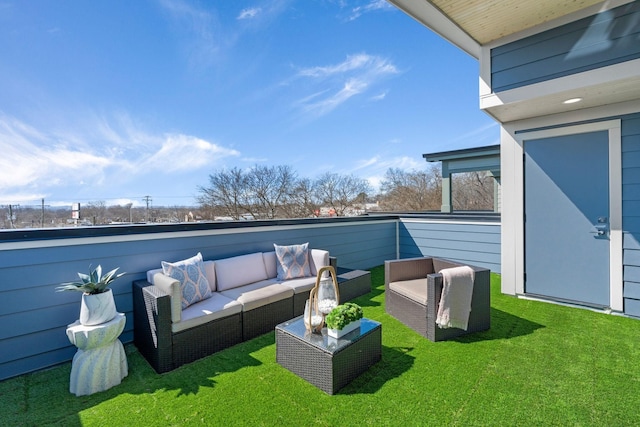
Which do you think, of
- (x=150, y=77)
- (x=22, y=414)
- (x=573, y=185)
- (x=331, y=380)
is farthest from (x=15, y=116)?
(x=573, y=185)

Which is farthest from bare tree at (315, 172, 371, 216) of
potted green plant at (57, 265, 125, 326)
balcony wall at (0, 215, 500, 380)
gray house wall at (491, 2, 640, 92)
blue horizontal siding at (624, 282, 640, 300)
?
potted green plant at (57, 265, 125, 326)

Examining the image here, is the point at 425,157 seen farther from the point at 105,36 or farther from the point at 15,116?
the point at 15,116

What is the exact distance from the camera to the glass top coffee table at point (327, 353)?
194cm

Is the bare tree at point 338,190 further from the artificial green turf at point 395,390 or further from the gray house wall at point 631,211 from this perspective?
the artificial green turf at point 395,390

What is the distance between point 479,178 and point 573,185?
1411 cm

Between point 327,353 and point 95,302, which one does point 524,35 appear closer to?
point 327,353

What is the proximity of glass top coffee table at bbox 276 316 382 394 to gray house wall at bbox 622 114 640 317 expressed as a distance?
10.8 feet

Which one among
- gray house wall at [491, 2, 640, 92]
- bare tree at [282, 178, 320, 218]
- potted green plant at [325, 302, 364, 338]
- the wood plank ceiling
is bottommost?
potted green plant at [325, 302, 364, 338]

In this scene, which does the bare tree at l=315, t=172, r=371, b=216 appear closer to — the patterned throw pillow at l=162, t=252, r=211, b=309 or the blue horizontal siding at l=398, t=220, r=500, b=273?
the blue horizontal siding at l=398, t=220, r=500, b=273

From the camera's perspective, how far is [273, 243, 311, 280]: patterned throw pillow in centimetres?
362

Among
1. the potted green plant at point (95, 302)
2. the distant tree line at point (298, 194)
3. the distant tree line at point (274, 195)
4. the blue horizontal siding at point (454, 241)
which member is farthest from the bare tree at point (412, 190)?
the potted green plant at point (95, 302)

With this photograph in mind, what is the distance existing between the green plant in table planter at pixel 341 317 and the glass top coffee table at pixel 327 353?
0.11 m

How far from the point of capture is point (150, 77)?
9.48 m

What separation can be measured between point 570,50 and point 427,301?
121 inches
